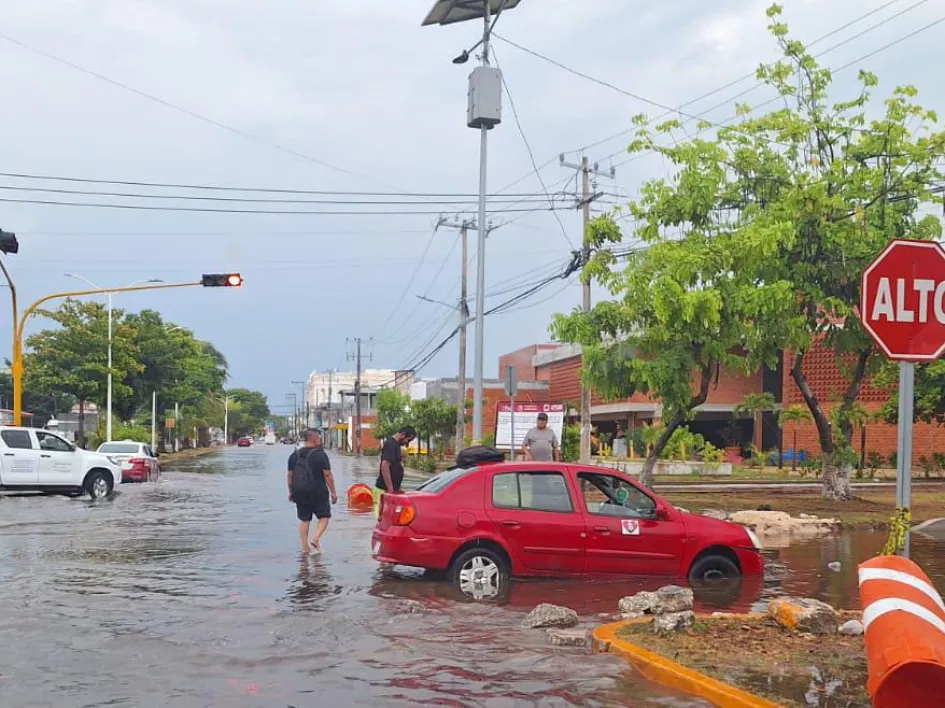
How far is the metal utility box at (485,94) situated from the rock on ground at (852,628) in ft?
57.9

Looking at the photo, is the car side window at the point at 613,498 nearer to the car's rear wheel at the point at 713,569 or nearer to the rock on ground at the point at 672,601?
the car's rear wheel at the point at 713,569

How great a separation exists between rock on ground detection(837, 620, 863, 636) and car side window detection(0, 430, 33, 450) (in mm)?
22010

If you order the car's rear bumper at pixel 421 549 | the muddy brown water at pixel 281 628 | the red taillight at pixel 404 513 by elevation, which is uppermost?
the red taillight at pixel 404 513

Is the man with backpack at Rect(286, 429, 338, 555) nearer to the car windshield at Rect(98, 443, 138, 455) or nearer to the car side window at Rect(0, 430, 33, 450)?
the car side window at Rect(0, 430, 33, 450)

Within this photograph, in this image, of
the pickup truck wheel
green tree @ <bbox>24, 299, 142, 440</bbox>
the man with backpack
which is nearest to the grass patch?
the man with backpack

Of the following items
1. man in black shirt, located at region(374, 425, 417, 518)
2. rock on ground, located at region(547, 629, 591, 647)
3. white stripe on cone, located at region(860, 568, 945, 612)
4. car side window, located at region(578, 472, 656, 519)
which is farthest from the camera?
man in black shirt, located at region(374, 425, 417, 518)

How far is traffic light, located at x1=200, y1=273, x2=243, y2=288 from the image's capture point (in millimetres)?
27266

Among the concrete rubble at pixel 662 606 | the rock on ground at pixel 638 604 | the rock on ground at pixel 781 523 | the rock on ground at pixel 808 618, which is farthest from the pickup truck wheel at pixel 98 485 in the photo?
the rock on ground at pixel 808 618

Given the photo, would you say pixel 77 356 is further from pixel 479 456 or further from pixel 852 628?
pixel 852 628

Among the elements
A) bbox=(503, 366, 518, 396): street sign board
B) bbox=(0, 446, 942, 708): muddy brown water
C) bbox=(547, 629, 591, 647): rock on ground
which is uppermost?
bbox=(503, 366, 518, 396): street sign board

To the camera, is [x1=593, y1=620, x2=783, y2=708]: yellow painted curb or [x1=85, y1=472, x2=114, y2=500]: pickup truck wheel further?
[x1=85, y1=472, x2=114, y2=500]: pickup truck wheel

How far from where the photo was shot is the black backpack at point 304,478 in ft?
46.1

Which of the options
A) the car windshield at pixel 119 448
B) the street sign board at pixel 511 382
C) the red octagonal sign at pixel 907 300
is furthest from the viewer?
the car windshield at pixel 119 448

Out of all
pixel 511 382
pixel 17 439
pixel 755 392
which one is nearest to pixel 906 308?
pixel 511 382
